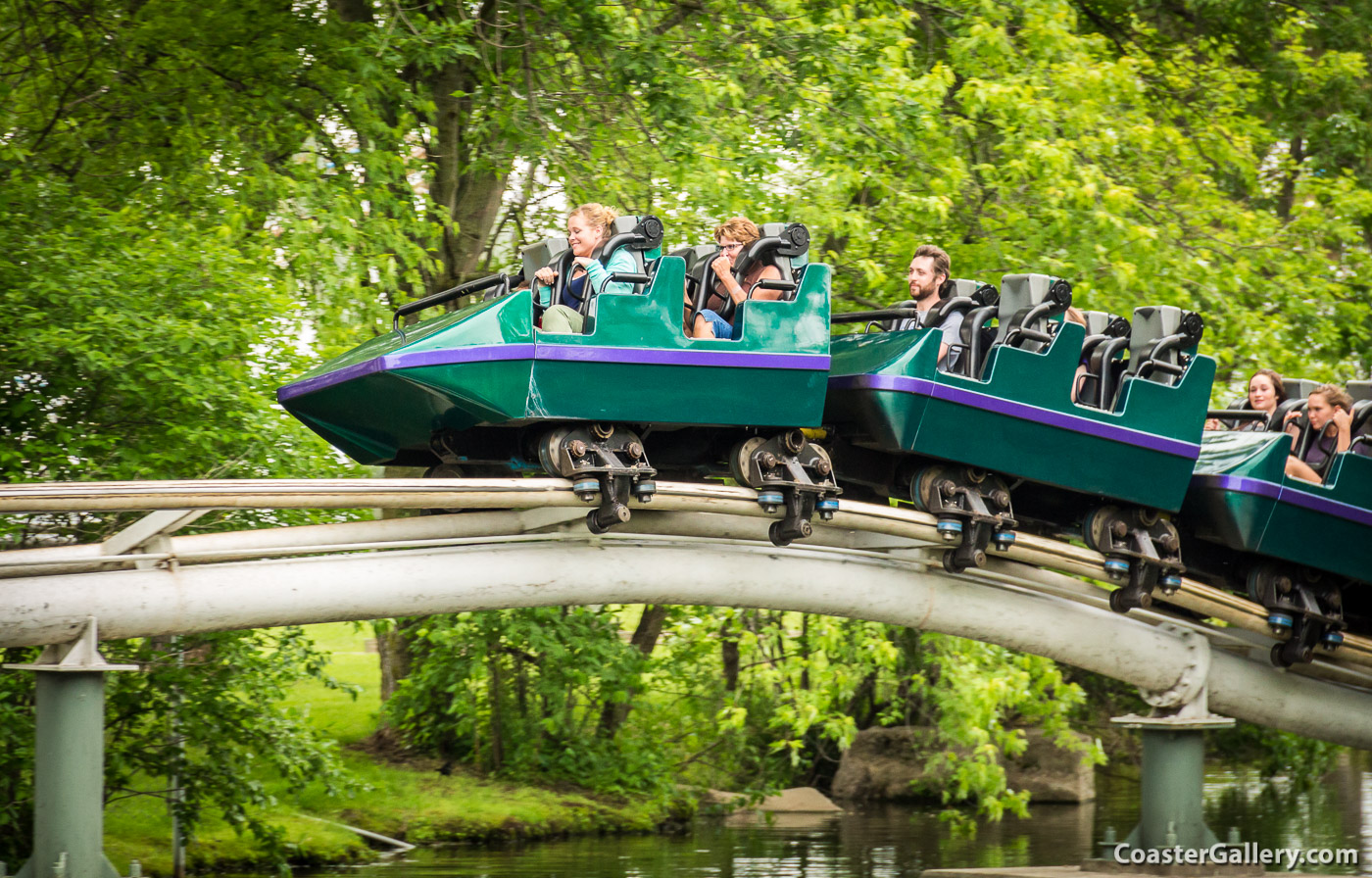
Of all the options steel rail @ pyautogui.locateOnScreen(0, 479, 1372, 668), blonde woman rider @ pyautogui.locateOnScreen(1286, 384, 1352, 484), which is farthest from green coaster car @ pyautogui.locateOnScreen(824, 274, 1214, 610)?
blonde woman rider @ pyautogui.locateOnScreen(1286, 384, 1352, 484)

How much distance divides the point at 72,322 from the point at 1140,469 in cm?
554

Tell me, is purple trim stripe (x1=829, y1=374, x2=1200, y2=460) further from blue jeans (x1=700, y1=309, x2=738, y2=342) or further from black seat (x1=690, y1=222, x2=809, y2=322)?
blue jeans (x1=700, y1=309, x2=738, y2=342)

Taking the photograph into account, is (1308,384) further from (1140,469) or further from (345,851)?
→ (345,851)

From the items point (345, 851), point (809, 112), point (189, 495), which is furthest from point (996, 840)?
point (189, 495)

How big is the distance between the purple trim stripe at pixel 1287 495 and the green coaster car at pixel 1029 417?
347 mm

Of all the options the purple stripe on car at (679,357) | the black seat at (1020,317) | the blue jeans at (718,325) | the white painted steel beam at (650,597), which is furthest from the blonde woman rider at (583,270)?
the black seat at (1020,317)

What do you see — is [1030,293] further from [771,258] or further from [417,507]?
[417,507]

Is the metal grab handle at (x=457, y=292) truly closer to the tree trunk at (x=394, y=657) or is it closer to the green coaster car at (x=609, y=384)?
the green coaster car at (x=609, y=384)

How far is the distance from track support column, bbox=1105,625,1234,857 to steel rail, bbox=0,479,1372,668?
2.66 feet

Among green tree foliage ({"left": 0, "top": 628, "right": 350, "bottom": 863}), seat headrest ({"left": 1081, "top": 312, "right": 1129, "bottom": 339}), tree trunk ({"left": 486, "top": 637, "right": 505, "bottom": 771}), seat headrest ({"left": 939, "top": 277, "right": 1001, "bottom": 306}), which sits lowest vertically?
tree trunk ({"left": 486, "top": 637, "right": 505, "bottom": 771})

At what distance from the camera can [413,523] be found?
6.42 m

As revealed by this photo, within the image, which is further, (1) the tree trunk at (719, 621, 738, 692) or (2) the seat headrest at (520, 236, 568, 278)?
(1) the tree trunk at (719, 621, 738, 692)

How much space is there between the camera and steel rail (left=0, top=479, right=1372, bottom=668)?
539cm

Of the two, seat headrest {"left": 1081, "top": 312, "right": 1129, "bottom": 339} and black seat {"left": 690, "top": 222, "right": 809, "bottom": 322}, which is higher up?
black seat {"left": 690, "top": 222, "right": 809, "bottom": 322}
